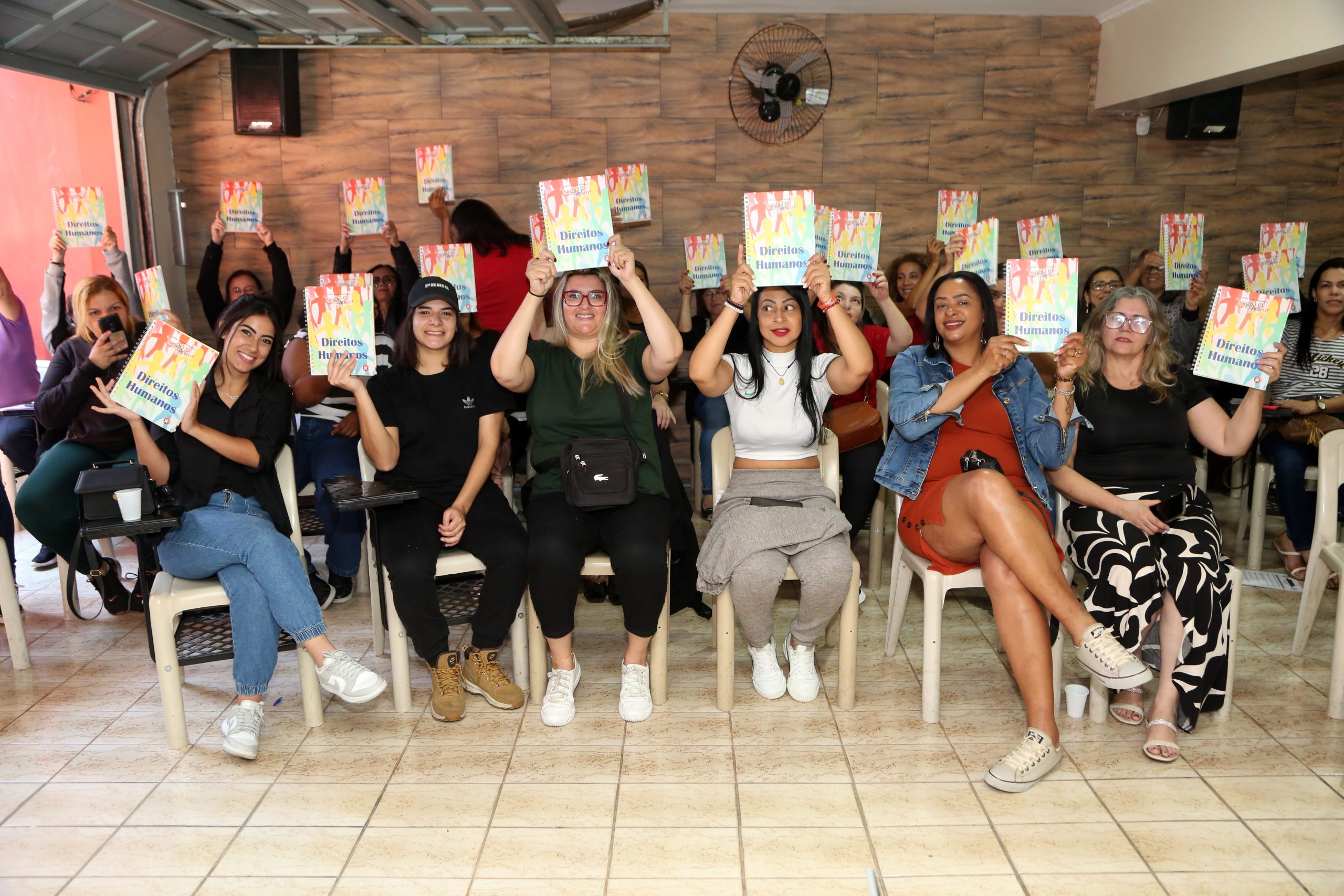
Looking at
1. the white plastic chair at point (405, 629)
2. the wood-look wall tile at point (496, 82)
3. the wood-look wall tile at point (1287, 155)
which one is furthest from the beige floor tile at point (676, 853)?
the wood-look wall tile at point (1287, 155)

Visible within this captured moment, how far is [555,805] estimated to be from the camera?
7.88ft

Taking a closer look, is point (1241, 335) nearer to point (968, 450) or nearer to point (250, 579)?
point (968, 450)

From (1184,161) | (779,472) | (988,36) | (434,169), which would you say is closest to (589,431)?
(779,472)

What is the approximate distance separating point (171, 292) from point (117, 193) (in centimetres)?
56

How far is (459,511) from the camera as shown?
2.93 metres

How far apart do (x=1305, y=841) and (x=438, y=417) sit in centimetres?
257

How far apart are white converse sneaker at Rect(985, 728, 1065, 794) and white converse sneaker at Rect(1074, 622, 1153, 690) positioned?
225 mm

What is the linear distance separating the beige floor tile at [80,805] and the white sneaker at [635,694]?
1.27 metres

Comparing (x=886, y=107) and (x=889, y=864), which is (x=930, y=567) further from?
(x=886, y=107)

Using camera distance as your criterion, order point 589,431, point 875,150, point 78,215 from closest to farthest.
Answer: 1. point 589,431
2. point 78,215
3. point 875,150

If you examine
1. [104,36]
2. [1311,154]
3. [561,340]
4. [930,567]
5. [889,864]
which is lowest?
[889,864]

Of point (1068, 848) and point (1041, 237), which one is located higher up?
point (1041, 237)

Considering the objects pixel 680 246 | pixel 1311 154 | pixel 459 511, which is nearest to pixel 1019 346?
pixel 459 511

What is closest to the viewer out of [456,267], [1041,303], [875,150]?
[1041,303]
